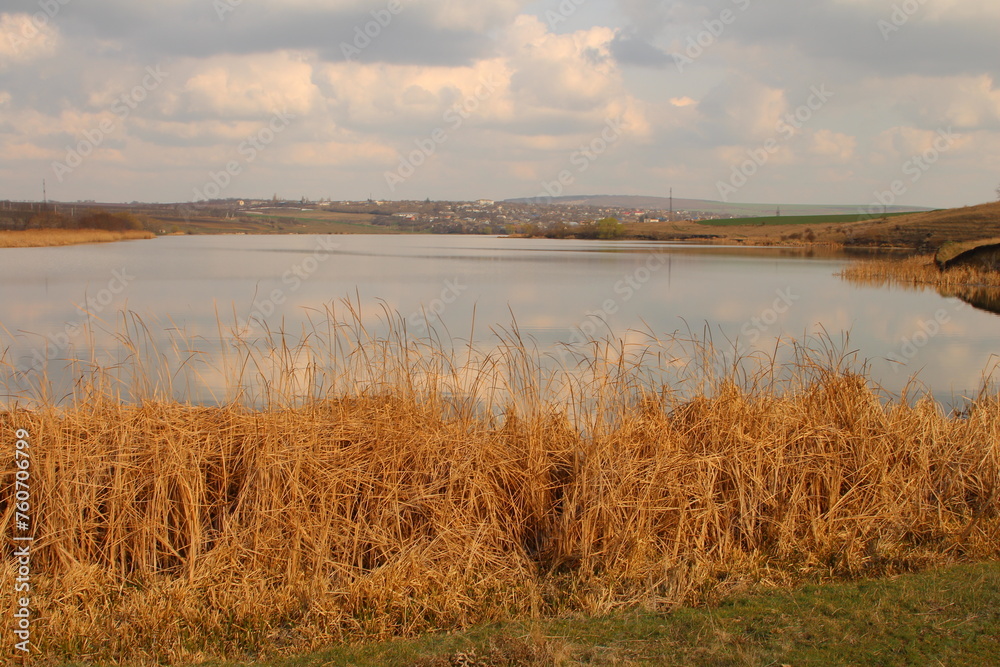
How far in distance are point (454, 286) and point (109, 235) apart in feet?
143

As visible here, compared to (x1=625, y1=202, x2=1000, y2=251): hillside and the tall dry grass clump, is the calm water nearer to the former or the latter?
the tall dry grass clump

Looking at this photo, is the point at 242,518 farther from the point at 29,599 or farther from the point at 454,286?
the point at 454,286

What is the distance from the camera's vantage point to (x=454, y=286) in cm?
2294

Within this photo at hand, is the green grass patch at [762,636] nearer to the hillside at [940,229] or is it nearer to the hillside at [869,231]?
the hillside at [869,231]

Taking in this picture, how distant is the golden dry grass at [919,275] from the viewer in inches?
1080

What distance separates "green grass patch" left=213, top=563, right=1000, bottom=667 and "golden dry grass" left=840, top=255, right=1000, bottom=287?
26.2 meters

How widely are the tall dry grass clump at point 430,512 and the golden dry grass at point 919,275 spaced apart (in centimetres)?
2443

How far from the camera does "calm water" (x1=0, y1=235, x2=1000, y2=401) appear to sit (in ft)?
39.1

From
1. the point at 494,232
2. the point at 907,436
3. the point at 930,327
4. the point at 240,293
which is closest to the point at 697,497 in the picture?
the point at 907,436

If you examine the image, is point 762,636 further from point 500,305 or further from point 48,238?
point 48,238

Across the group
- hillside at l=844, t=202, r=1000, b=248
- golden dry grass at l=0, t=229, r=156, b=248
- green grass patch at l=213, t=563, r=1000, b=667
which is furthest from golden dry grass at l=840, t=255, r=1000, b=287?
golden dry grass at l=0, t=229, r=156, b=248

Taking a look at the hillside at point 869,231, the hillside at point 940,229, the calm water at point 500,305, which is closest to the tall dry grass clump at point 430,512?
the calm water at point 500,305

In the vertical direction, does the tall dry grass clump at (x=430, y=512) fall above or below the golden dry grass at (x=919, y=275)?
below

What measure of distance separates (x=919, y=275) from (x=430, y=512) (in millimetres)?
29715
